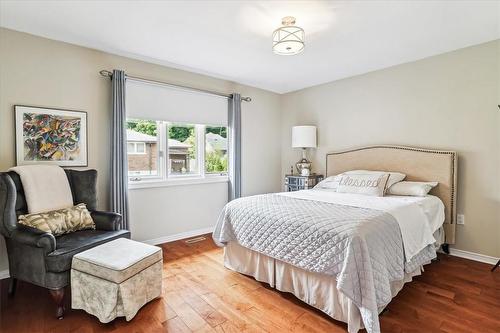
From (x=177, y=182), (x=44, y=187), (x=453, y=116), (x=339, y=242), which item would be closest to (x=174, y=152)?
(x=177, y=182)

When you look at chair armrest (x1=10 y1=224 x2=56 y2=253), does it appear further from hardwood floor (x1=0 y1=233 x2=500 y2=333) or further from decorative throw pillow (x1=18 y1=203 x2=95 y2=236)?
hardwood floor (x1=0 y1=233 x2=500 y2=333)

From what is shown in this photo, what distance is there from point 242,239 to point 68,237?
4.97 feet

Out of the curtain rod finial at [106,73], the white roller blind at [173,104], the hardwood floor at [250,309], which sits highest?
the curtain rod finial at [106,73]

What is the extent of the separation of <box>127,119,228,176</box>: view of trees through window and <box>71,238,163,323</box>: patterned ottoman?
5.34ft

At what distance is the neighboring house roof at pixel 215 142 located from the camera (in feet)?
13.8

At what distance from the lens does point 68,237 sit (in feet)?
7.45

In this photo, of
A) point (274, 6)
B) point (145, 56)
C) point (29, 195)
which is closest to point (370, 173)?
point (274, 6)

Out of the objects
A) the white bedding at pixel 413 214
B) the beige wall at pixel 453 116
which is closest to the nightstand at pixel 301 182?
the beige wall at pixel 453 116

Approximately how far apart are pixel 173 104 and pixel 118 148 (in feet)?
3.22

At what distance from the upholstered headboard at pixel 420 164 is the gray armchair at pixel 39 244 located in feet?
10.5

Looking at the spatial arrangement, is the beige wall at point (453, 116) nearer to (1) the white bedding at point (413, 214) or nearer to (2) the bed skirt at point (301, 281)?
(1) the white bedding at point (413, 214)

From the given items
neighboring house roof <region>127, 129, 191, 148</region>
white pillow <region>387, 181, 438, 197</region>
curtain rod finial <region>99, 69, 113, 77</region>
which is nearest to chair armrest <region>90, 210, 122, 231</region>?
neighboring house roof <region>127, 129, 191, 148</region>

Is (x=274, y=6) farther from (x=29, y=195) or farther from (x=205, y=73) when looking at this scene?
(x=29, y=195)

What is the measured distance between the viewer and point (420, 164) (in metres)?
3.26
